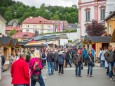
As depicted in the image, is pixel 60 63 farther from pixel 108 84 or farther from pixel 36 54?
pixel 36 54

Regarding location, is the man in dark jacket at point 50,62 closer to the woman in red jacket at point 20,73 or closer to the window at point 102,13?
the woman in red jacket at point 20,73

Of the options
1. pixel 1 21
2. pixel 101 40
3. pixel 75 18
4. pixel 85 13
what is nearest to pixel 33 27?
pixel 75 18

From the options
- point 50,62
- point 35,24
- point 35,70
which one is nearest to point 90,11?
point 50,62

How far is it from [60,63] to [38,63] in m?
13.1

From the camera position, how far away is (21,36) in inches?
5645

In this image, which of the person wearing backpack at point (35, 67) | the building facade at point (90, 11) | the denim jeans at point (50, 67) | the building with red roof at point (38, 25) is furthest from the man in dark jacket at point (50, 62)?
the building with red roof at point (38, 25)

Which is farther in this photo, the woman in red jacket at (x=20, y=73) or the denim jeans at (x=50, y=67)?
the denim jeans at (x=50, y=67)

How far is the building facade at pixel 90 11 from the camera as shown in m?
79.2

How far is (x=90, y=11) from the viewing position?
267 feet

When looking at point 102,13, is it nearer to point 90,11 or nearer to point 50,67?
point 90,11

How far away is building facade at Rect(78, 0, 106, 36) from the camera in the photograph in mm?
79188

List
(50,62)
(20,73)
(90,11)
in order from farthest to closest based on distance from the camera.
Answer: (90,11) < (50,62) < (20,73)

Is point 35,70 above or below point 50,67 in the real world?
above

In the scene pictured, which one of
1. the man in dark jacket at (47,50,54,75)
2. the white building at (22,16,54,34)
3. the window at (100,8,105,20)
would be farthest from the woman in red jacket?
the white building at (22,16,54,34)
